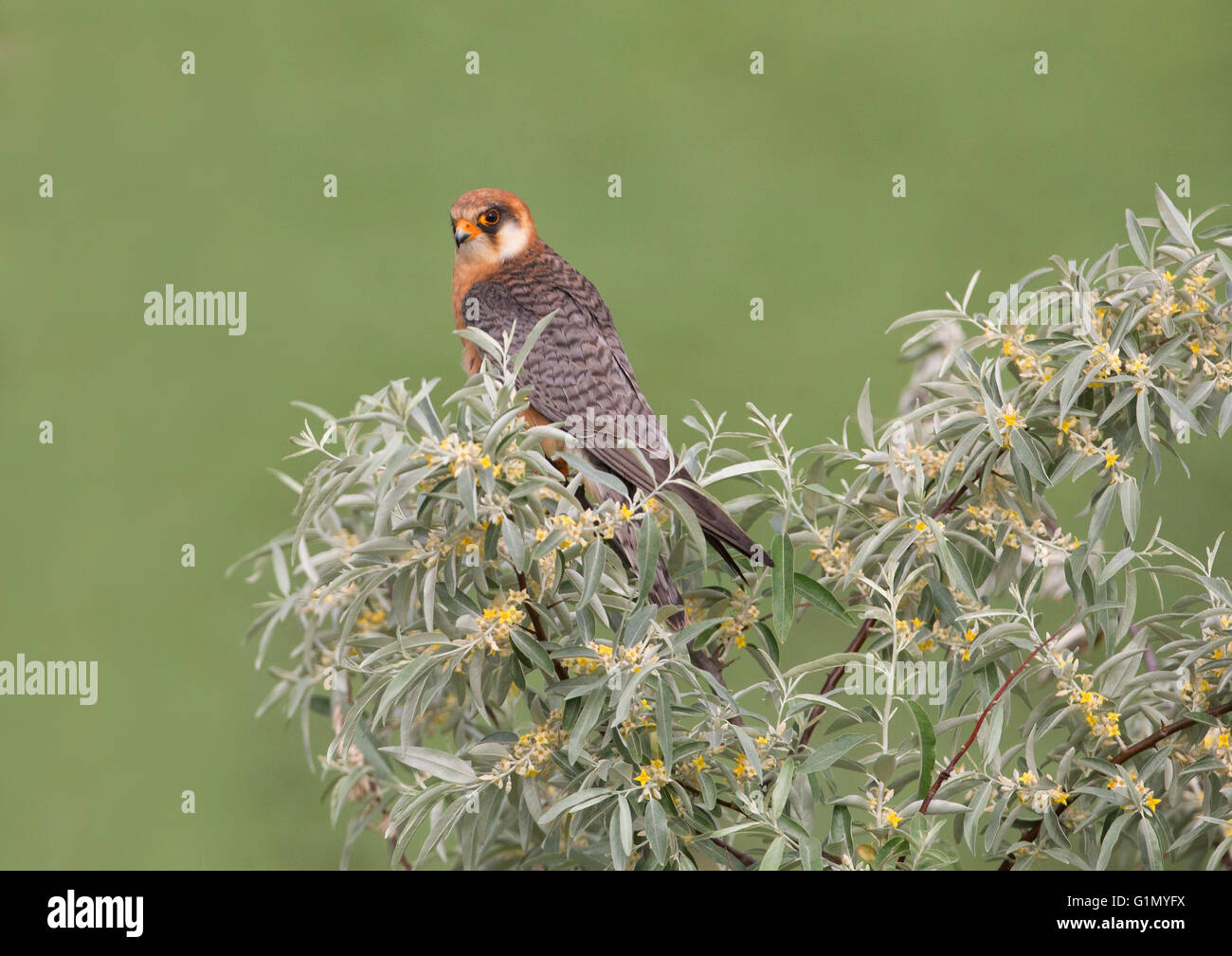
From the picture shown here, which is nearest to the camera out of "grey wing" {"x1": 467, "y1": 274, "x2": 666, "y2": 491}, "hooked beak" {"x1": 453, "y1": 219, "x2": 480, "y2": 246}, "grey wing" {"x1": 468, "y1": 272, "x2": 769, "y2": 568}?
"grey wing" {"x1": 468, "y1": 272, "x2": 769, "y2": 568}

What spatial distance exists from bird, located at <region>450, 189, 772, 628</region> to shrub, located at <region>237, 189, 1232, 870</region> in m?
0.20

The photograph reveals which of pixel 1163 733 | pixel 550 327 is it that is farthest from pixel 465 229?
pixel 1163 733

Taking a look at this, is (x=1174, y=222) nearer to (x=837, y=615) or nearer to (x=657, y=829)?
(x=837, y=615)

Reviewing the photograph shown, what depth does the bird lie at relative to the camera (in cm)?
131

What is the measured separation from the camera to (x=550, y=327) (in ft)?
4.87

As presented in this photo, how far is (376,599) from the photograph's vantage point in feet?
4.16

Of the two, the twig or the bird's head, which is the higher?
the bird's head

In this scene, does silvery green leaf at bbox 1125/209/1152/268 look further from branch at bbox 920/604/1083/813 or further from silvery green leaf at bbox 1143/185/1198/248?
branch at bbox 920/604/1083/813

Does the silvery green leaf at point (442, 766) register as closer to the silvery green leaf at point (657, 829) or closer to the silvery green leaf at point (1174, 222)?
the silvery green leaf at point (657, 829)

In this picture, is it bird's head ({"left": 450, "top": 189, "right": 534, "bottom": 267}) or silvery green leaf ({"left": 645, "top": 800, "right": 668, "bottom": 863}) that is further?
bird's head ({"left": 450, "top": 189, "right": 534, "bottom": 267})

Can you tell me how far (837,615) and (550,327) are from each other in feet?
2.12

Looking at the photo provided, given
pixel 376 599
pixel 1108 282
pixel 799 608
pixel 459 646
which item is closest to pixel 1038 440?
pixel 1108 282

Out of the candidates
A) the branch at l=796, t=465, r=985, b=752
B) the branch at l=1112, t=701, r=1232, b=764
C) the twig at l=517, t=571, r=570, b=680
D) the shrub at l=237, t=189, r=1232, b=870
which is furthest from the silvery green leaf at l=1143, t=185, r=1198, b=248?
the twig at l=517, t=571, r=570, b=680
